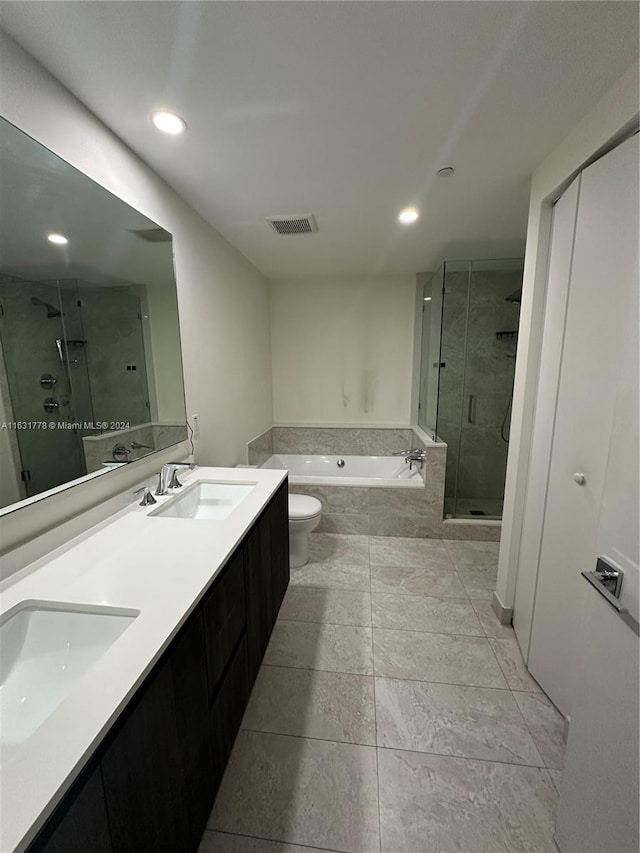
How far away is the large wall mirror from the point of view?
40.4 inches

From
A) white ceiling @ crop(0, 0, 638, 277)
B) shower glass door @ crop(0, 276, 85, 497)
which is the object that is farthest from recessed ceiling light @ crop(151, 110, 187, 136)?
shower glass door @ crop(0, 276, 85, 497)

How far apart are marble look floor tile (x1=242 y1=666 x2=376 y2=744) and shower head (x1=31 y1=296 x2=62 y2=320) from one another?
1779 mm

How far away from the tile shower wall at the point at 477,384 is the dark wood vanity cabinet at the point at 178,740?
7.94 feet

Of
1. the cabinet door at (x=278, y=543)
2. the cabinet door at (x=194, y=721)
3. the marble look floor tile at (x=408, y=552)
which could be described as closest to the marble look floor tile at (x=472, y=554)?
the marble look floor tile at (x=408, y=552)

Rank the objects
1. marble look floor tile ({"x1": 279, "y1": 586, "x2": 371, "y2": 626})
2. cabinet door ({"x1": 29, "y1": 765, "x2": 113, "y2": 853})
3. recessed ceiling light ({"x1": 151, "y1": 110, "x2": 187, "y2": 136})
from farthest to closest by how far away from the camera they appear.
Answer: marble look floor tile ({"x1": 279, "y1": 586, "x2": 371, "y2": 626}), recessed ceiling light ({"x1": 151, "y1": 110, "x2": 187, "y2": 136}), cabinet door ({"x1": 29, "y1": 765, "x2": 113, "y2": 853})

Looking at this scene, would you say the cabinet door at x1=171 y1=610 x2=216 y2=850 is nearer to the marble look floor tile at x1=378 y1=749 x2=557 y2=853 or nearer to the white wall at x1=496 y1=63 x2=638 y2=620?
the marble look floor tile at x1=378 y1=749 x2=557 y2=853

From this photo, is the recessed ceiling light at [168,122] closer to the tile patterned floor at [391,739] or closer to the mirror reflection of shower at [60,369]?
the mirror reflection of shower at [60,369]

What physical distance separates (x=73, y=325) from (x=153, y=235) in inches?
27.8

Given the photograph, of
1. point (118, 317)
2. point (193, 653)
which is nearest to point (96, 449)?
point (118, 317)

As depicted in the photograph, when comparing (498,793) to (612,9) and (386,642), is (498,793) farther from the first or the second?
(612,9)

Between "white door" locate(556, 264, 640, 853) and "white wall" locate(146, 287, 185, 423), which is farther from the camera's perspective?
"white wall" locate(146, 287, 185, 423)

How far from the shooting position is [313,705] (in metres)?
1.47

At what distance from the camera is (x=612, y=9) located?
91cm

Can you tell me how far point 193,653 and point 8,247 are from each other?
4.28ft
